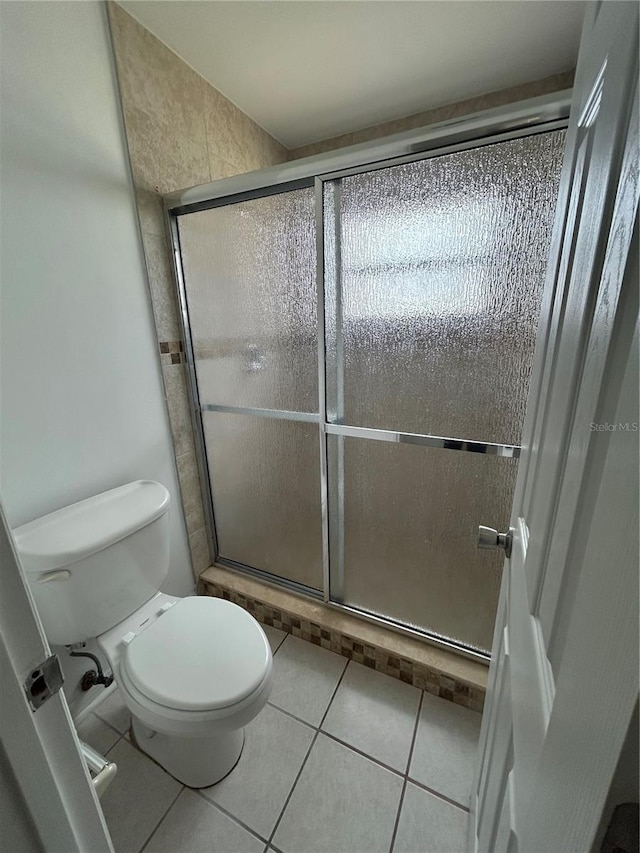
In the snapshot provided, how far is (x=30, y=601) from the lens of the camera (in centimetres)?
42

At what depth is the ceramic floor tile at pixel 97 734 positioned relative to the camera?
1.23 meters

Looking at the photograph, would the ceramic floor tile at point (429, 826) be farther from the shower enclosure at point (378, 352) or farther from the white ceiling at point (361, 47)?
the white ceiling at point (361, 47)

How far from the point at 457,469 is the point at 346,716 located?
1.00 metres

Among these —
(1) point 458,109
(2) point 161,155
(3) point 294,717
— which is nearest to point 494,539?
(3) point 294,717

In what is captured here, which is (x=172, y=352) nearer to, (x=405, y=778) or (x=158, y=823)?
(x=158, y=823)

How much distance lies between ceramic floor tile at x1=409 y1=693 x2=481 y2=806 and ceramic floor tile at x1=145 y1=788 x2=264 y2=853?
21.2 inches

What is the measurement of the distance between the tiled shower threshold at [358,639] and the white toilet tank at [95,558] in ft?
1.82

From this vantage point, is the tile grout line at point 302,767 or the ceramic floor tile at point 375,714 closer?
the tile grout line at point 302,767

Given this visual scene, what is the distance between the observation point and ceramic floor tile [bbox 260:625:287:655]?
1.57 meters

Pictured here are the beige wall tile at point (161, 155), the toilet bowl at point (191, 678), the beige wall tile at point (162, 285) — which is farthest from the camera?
the beige wall tile at point (162, 285)

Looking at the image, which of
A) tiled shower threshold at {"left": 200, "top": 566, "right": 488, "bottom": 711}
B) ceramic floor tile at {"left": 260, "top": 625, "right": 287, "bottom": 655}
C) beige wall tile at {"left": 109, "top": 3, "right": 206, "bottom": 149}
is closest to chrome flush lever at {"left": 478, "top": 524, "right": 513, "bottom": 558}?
tiled shower threshold at {"left": 200, "top": 566, "right": 488, "bottom": 711}

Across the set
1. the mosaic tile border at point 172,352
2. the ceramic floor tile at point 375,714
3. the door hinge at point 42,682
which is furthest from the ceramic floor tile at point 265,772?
the mosaic tile border at point 172,352

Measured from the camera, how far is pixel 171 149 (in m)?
1.37

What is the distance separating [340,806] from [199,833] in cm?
41
